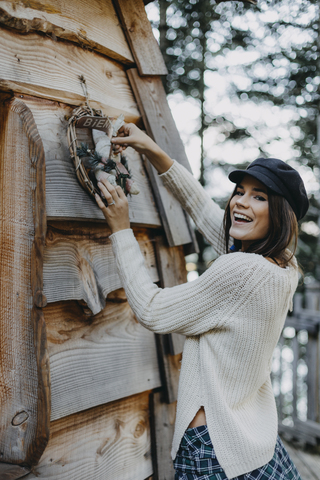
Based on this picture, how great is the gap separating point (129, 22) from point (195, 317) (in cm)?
144

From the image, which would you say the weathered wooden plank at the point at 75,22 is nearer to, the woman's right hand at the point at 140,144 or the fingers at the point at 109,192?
the woman's right hand at the point at 140,144

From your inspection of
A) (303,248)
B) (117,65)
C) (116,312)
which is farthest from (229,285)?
(303,248)

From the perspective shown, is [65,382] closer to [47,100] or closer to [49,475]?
[49,475]

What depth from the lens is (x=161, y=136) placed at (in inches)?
79.7

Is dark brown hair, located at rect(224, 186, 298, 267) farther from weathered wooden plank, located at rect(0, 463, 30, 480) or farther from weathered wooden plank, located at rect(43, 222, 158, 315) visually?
weathered wooden plank, located at rect(0, 463, 30, 480)

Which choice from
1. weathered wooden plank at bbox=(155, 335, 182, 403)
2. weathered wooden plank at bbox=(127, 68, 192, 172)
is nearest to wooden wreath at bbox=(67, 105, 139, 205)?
weathered wooden plank at bbox=(127, 68, 192, 172)

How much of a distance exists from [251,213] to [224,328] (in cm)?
Result: 45

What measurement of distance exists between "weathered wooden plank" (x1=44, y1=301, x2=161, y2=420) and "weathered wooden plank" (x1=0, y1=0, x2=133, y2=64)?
101 cm

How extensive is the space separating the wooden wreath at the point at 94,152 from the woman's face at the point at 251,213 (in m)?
0.47

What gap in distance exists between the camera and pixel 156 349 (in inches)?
74.7

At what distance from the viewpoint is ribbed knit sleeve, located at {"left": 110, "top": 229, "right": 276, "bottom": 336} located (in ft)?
4.58

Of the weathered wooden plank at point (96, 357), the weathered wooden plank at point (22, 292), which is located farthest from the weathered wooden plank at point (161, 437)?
the weathered wooden plank at point (22, 292)

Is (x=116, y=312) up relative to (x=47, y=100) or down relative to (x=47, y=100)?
down

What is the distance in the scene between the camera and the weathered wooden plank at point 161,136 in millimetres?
1959
